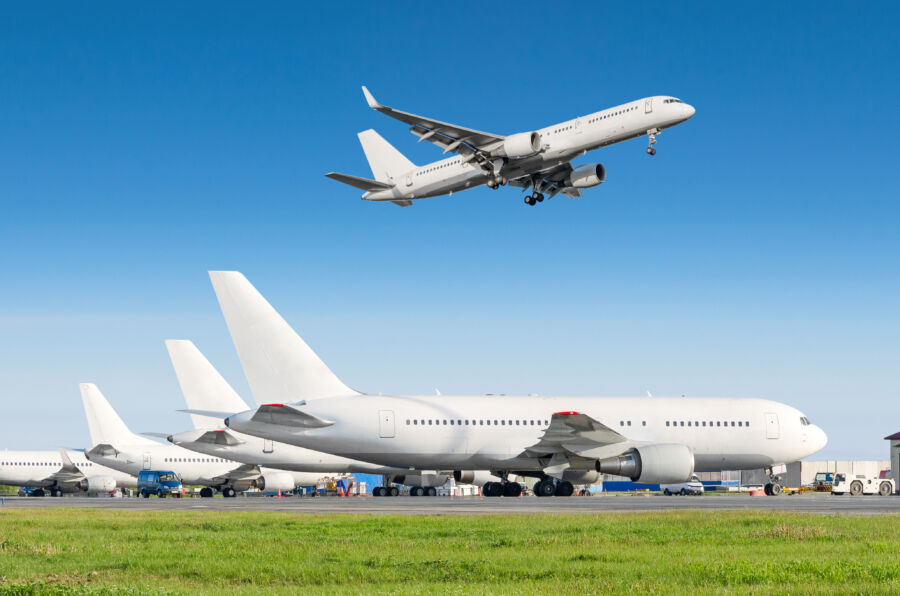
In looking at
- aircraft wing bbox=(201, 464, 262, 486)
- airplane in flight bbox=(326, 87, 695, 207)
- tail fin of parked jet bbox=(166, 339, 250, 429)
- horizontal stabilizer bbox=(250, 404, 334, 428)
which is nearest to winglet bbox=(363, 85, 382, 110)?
airplane in flight bbox=(326, 87, 695, 207)

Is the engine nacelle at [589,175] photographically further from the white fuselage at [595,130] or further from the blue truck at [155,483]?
the blue truck at [155,483]

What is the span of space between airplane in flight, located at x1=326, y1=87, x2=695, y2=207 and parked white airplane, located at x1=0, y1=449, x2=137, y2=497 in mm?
49550

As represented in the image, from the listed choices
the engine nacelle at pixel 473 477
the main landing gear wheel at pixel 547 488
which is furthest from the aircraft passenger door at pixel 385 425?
the engine nacelle at pixel 473 477

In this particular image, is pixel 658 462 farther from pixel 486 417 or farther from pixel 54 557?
pixel 54 557

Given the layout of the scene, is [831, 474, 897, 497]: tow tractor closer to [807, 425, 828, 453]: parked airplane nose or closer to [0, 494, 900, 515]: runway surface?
[807, 425, 828, 453]: parked airplane nose

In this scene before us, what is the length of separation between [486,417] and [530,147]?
457 inches

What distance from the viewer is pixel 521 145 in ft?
128

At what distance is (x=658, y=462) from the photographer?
1519 inches

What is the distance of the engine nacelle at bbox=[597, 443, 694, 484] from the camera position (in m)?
38.5

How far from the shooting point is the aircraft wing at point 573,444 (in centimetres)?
3944

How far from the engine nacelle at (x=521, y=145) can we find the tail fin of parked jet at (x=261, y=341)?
11315mm

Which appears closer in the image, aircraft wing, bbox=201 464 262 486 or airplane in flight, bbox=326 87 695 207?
airplane in flight, bbox=326 87 695 207

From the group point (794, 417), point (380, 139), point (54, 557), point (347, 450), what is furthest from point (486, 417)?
point (54, 557)

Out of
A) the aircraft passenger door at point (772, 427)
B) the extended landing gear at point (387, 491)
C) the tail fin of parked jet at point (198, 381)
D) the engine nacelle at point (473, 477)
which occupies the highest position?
the tail fin of parked jet at point (198, 381)
